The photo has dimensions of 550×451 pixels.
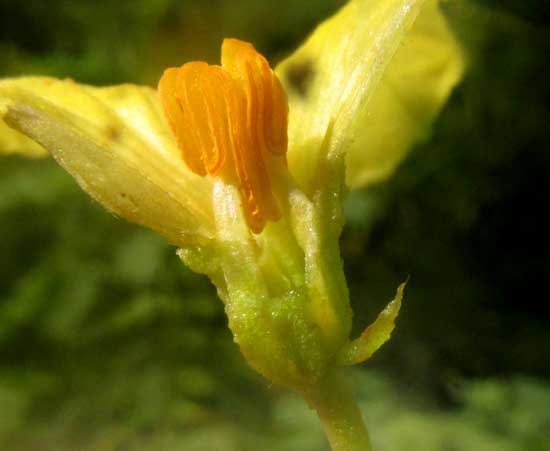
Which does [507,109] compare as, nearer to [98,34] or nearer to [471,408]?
[471,408]

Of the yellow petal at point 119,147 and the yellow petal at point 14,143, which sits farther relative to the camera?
the yellow petal at point 14,143

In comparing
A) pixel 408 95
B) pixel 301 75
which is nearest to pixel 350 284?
pixel 408 95

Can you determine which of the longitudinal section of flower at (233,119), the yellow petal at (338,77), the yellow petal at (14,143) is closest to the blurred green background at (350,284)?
the yellow petal at (338,77)

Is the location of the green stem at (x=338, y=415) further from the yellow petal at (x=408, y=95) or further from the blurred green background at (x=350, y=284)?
Answer: the blurred green background at (x=350, y=284)

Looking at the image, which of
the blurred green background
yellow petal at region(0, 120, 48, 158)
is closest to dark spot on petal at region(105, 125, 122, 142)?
yellow petal at region(0, 120, 48, 158)

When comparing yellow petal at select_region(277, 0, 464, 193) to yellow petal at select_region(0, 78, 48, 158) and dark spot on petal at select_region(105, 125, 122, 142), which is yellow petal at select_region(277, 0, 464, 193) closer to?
dark spot on petal at select_region(105, 125, 122, 142)

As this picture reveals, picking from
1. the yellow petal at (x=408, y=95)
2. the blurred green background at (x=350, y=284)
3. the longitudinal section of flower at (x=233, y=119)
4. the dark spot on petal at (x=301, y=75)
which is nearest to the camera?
the longitudinal section of flower at (x=233, y=119)

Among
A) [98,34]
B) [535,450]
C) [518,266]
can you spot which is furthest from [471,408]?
[98,34]
